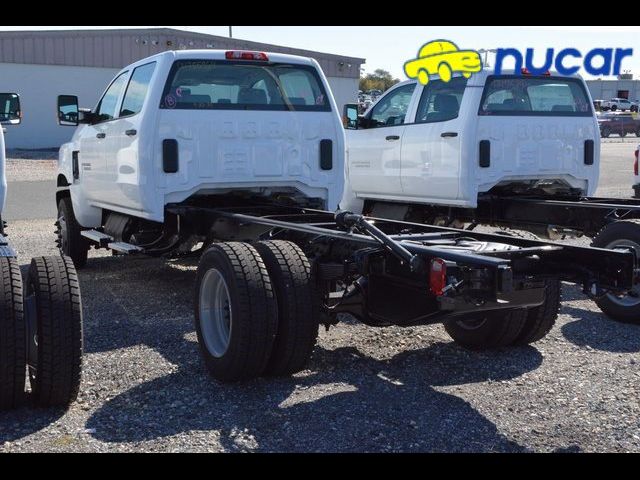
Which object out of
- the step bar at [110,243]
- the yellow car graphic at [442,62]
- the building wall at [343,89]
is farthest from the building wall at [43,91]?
the yellow car graphic at [442,62]

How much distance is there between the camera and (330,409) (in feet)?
14.6

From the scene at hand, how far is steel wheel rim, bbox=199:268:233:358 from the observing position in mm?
5102

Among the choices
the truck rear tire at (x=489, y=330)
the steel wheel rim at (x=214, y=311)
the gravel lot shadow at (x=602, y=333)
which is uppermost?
the steel wheel rim at (x=214, y=311)

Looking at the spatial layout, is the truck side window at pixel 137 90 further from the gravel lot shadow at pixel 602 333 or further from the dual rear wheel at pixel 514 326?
the gravel lot shadow at pixel 602 333

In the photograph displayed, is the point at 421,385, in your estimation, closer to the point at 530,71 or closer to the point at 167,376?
the point at 167,376

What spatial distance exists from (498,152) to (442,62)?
1.33 m

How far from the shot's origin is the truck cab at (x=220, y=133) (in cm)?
671

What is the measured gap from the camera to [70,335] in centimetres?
427

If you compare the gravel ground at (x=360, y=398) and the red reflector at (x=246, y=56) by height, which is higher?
the red reflector at (x=246, y=56)

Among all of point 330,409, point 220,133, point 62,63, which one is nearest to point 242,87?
point 220,133

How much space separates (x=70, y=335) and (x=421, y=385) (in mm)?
2098

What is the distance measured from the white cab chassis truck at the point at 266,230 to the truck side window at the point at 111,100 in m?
0.04

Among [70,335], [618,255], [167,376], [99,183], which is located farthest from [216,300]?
[99,183]

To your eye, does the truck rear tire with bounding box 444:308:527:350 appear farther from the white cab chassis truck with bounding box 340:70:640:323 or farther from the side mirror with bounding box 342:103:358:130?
the side mirror with bounding box 342:103:358:130
